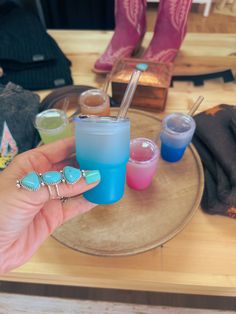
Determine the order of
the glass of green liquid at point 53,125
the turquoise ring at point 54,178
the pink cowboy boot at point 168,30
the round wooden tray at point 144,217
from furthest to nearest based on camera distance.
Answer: the pink cowboy boot at point 168,30, the glass of green liquid at point 53,125, the round wooden tray at point 144,217, the turquoise ring at point 54,178

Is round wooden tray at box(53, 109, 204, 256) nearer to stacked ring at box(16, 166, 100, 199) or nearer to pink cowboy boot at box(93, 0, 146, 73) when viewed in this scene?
stacked ring at box(16, 166, 100, 199)

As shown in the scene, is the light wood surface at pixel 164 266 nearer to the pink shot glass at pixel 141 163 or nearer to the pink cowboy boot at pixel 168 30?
the pink shot glass at pixel 141 163

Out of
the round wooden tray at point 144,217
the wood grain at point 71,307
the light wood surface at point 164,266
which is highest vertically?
the round wooden tray at point 144,217

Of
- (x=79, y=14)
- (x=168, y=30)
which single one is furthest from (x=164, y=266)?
(x=79, y=14)

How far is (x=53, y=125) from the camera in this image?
0.65 meters

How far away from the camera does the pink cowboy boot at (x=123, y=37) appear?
89cm

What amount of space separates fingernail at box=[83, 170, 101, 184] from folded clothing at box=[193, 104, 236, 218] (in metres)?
0.29

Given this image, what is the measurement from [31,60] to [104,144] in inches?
24.7

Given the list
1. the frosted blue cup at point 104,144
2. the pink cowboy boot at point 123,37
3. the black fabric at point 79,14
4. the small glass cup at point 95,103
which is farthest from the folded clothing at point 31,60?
the frosted blue cup at point 104,144

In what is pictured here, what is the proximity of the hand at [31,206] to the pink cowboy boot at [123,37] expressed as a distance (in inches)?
18.7

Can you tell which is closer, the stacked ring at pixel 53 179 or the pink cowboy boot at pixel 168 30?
the stacked ring at pixel 53 179

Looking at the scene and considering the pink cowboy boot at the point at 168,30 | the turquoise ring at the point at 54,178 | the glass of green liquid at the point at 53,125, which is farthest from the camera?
the pink cowboy boot at the point at 168,30

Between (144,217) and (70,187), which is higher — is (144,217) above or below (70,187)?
below

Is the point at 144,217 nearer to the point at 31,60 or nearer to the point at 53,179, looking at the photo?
the point at 53,179
